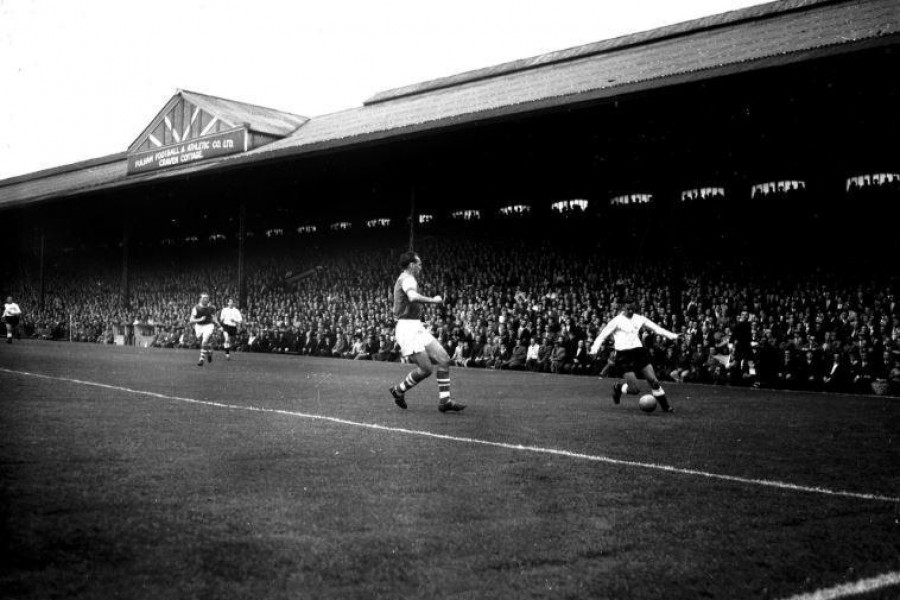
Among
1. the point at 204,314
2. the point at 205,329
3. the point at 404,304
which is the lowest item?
the point at 205,329

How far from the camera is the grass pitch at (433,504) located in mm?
3570

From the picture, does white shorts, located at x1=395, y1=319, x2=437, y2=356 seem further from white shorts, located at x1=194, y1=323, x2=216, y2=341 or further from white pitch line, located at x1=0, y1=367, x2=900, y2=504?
white shorts, located at x1=194, y1=323, x2=216, y2=341

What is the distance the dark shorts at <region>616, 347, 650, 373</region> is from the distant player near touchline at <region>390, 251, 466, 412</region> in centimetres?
285

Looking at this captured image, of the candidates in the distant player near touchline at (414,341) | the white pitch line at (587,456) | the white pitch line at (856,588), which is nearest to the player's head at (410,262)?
the distant player near touchline at (414,341)

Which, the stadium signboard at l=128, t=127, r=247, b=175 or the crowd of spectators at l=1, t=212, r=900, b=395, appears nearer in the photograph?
the crowd of spectators at l=1, t=212, r=900, b=395

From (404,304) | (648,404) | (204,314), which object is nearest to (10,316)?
(204,314)

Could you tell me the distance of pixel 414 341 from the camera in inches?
402

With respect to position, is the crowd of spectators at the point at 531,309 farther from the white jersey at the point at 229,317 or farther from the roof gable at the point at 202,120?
the roof gable at the point at 202,120

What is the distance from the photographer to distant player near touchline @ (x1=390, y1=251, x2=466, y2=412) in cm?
1005

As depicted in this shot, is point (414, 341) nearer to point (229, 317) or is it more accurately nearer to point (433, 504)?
point (433, 504)

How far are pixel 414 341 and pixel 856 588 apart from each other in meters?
7.06

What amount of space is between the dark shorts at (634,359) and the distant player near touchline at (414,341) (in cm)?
285

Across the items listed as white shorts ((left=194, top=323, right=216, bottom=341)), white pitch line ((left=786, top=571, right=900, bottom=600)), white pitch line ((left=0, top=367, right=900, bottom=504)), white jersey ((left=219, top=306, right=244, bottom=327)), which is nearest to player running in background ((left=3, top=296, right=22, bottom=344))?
white jersey ((left=219, top=306, right=244, bottom=327))

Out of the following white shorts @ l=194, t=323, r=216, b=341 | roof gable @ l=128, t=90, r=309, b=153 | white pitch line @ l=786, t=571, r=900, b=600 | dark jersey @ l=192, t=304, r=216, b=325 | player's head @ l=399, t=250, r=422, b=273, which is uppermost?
roof gable @ l=128, t=90, r=309, b=153
